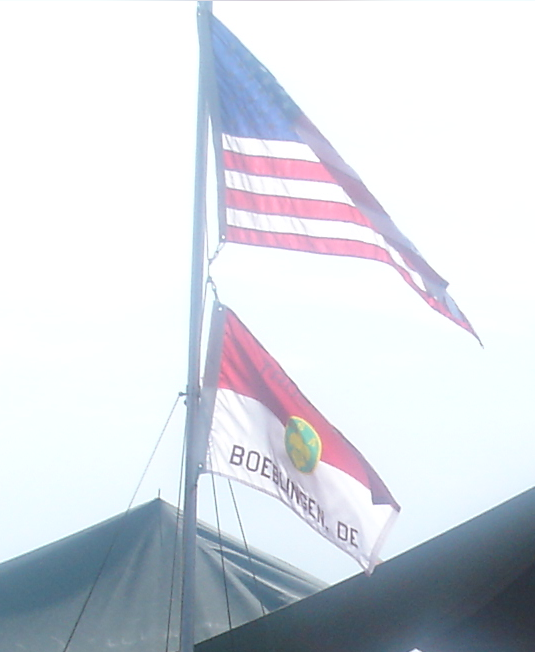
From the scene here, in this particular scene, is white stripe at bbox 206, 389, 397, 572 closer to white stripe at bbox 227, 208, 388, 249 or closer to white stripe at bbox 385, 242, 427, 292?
white stripe at bbox 227, 208, 388, 249

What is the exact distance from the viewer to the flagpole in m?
5.09

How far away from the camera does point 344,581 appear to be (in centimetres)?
505

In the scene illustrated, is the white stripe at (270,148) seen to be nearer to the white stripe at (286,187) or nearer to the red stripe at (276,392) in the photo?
the white stripe at (286,187)

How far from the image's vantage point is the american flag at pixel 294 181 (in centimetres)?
568

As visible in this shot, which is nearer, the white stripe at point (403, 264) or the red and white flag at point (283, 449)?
the red and white flag at point (283, 449)

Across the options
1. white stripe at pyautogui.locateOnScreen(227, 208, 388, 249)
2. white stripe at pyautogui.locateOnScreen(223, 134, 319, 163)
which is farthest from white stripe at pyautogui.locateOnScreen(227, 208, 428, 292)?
white stripe at pyautogui.locateOnScreen(223, 134, 319, 163)

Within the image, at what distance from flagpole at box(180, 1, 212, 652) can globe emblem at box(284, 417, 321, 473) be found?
519 mm

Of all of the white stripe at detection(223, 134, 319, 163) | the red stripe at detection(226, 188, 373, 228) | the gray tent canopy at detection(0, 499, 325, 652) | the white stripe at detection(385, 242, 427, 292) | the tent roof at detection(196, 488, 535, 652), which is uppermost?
the white stripe at detection(223, 134, 319, 163)

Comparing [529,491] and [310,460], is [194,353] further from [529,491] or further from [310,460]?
[529,491]

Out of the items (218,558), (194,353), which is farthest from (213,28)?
(218,558)

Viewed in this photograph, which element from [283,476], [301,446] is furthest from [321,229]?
[283,476]

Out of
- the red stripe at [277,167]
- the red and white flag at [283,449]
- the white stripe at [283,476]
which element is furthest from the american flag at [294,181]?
the white stripe at [283,476]

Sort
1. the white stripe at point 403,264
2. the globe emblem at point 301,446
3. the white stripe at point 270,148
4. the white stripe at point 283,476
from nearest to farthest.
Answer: the white stripe at point 283,476 < the globe emblem at point 301,446 < the white stripe at point 270,148 < the white stripe at point 403,264

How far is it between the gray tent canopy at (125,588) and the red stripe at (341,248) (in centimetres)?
278
